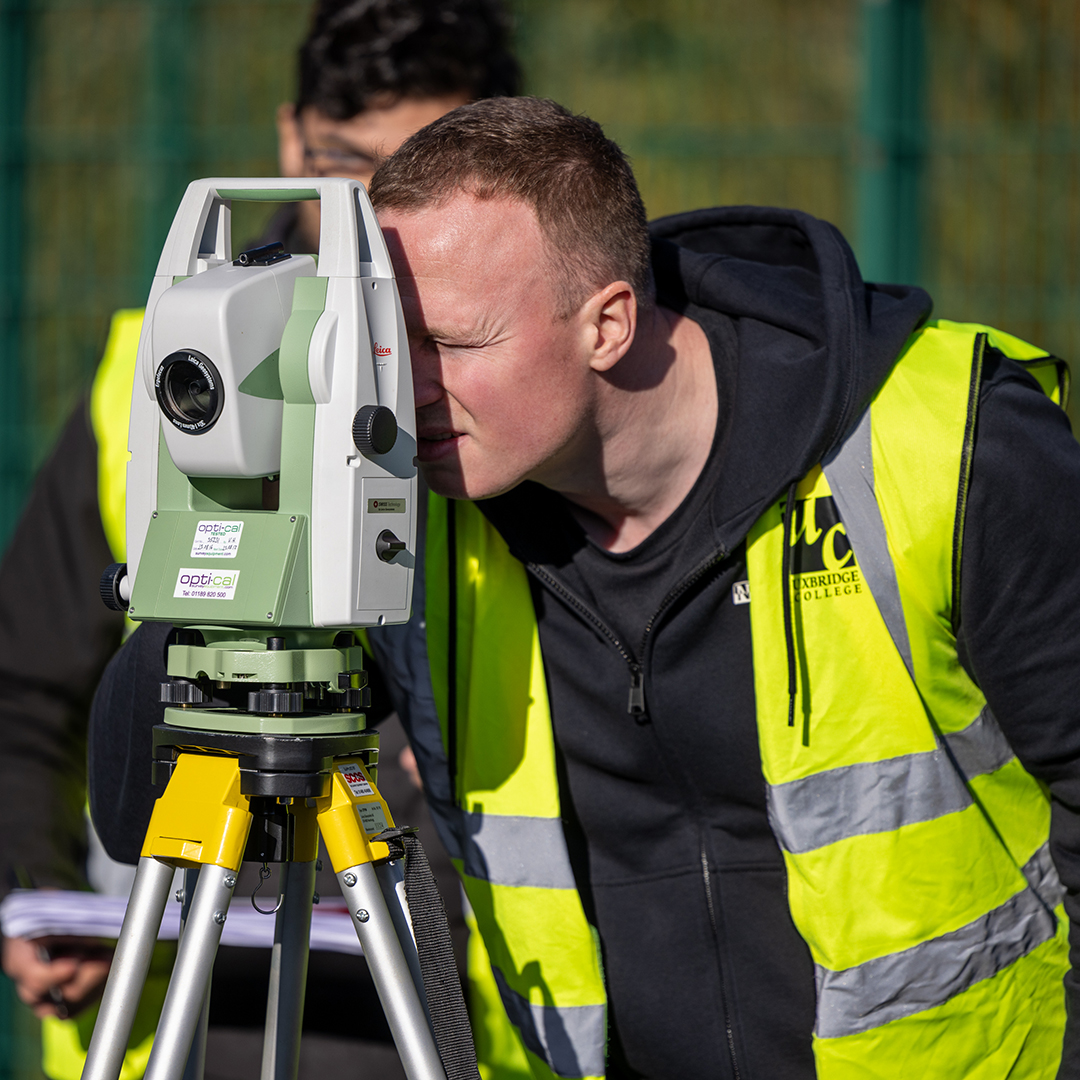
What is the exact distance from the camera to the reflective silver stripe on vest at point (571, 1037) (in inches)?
81.6

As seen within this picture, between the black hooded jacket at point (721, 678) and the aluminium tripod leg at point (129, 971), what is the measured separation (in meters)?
0.80

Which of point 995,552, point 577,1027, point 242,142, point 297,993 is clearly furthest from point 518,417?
point 242,142

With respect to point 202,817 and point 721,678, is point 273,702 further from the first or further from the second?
point 721,678

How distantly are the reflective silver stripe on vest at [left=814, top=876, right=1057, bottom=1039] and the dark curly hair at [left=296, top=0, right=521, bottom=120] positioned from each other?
1907 millimetres

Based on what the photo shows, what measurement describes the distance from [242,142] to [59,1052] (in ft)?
9.30

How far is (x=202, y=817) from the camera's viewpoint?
149 centimetres

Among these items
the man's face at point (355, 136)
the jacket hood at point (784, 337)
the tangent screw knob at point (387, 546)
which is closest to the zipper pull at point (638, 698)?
the jacket hood at point (784, 337)

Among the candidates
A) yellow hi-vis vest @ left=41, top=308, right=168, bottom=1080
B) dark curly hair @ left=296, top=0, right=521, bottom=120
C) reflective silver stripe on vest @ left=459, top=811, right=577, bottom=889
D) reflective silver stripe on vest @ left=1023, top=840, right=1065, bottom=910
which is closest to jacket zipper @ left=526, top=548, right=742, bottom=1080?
reflective silver stripe on vest @ left=459, top=811, right=577, bottom=889

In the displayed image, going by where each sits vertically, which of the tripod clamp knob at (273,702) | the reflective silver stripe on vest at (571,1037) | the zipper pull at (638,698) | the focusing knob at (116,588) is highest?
the focusing knob at (116,588)

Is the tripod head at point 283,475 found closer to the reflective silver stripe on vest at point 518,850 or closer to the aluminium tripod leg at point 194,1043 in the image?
the aluminium tripod leg at point 194,1043

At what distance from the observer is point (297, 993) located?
1.67 meters

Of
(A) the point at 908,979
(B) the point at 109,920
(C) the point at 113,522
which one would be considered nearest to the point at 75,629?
(C) the point at 113,522

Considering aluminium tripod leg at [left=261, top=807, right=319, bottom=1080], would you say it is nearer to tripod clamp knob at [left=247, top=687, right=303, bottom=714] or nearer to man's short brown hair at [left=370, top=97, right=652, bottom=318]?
tripod clamp knob at [left=247, top=687, right=303, bottom=714]

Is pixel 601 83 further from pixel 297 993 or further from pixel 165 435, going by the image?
pixel 297 993
